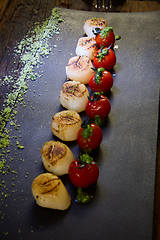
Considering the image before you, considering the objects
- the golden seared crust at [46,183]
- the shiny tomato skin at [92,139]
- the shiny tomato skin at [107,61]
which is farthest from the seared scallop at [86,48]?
the golden seared crust at [46,183]

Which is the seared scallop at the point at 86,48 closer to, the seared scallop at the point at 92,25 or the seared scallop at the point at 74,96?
the seared scallop at the point at 92,25

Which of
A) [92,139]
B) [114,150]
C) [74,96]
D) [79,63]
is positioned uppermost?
[79,63]

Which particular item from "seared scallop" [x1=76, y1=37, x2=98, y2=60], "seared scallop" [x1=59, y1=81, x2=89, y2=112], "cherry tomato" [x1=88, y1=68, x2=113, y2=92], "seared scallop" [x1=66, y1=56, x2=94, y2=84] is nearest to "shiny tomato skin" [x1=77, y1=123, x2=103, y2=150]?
"seared scallop" [x1=59, y1=81, x2=89, y2=112]

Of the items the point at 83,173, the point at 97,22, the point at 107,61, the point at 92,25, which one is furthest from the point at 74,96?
the point at 97,22

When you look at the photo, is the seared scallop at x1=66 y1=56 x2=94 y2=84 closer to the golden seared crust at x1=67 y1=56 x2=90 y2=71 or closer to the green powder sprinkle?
the golden seared crust at x1=67 y1=56 x2=90 y2=71

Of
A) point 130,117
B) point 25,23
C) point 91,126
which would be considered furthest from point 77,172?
point 25,23

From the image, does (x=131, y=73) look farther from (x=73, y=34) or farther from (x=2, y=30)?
(x=2, y=30)

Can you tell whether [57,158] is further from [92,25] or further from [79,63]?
[92,25]
